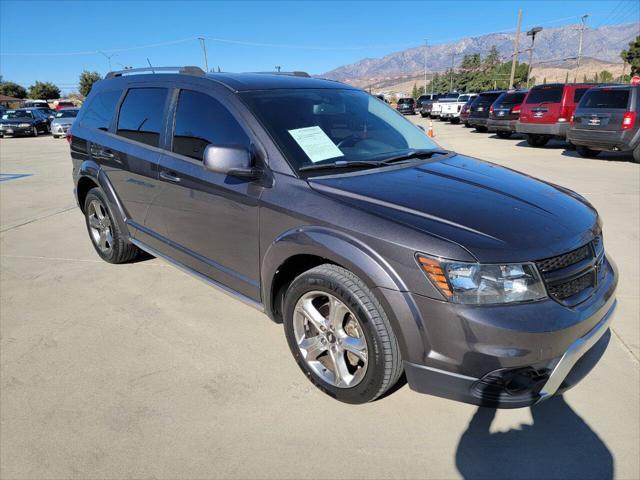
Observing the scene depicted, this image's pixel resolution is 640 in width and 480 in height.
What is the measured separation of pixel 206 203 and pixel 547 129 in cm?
1291

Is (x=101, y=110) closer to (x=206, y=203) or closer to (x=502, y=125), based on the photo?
(x=206, y=203)

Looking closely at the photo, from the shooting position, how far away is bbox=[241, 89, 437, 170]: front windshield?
2736 millimetres

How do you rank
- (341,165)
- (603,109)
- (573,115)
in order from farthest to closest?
(573,115) → (603,109) → (341,165)

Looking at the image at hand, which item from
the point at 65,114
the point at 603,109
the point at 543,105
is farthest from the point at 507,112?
the point at 65,114

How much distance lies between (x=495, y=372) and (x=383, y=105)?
2.58m

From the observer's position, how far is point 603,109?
33.8 ft

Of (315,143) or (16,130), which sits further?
Answer: (16,130)

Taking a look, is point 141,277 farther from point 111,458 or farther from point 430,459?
point 430,459

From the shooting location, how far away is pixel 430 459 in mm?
2143

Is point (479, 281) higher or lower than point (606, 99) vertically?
lower

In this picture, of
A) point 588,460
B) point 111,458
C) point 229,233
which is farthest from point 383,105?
point 111,458

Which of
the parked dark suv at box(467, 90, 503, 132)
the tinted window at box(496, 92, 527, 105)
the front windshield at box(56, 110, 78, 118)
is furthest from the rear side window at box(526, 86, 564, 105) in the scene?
the front windshield at box(56, 110, 78, 118)

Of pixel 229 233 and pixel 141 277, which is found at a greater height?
pixel 229 233

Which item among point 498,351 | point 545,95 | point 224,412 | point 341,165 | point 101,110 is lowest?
point 224,412
